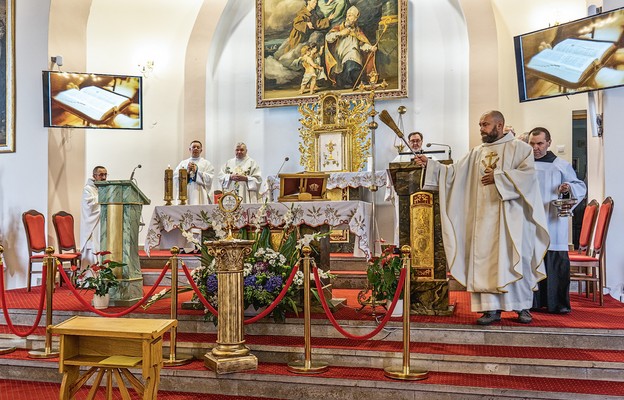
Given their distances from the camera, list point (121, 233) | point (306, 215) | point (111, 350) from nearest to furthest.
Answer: point (111, 350), point (306, 215), point (121, 233)

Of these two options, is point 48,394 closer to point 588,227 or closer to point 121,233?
point 121,233

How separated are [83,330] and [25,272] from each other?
22.7ft

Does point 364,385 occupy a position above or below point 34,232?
below

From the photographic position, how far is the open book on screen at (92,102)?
979 cm

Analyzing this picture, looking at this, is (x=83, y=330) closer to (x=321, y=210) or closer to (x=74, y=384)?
(x=74, y=384)

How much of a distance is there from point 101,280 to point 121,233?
2.14 ft

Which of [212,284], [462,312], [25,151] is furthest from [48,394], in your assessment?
[25,151]

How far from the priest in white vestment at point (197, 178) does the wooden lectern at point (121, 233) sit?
313cm

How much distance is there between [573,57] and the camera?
7840 millimetres

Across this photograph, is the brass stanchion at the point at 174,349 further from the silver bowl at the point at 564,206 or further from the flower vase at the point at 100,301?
the silver bowl at the point at 564,206

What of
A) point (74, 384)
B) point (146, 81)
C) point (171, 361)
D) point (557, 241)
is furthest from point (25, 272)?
point (557, 241)

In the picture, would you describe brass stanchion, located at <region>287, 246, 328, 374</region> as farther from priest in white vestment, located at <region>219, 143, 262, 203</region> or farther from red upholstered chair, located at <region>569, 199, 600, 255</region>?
priest in white vestment, located at <region>219, 143, 262, 203</region>

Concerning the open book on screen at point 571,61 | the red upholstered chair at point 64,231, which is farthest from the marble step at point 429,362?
the open book on screen at point 571,61

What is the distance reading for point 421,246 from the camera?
5863mm
